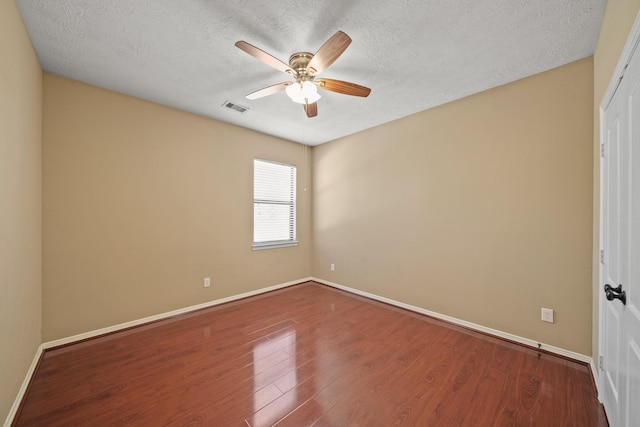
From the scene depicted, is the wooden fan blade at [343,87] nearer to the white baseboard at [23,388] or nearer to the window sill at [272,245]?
the window sill at [272,245]

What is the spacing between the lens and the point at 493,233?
2.60m

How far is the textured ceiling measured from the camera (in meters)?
1.62

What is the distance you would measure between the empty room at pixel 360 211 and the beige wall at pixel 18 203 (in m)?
0.03

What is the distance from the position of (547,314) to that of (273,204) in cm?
360

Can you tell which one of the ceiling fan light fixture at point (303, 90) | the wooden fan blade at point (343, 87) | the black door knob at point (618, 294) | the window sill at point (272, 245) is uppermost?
the wooden fan blade at point (343, 87)

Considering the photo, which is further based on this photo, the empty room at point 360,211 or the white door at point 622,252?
the empty room at point 360,211

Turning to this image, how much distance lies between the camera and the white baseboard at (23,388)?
4.85 ft

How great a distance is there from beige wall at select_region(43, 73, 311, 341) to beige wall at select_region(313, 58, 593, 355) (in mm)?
1928

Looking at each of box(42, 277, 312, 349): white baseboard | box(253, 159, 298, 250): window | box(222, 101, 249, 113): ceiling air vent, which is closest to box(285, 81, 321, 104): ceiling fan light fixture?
box(222, 101, 249, 113): ceiling air vent

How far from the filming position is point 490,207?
8.57 ft

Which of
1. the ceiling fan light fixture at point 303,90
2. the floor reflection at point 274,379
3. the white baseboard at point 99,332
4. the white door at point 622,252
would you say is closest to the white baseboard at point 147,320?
the white baseboard at point 99,332

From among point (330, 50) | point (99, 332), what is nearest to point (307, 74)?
point (330, 50)

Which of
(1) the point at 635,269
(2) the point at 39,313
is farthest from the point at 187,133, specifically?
(1) the point at 635,269

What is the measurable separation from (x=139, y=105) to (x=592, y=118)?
172 inches
